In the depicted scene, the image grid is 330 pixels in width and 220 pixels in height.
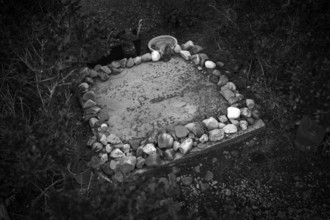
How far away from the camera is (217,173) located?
3.01 metres

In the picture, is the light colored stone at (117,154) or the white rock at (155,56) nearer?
the light colored stone at (117,154)

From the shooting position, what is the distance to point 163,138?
312 cm

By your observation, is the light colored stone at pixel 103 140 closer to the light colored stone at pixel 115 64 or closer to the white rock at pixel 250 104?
the light colored stone at pixel 115 64

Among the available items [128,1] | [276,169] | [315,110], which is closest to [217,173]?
[276,169]

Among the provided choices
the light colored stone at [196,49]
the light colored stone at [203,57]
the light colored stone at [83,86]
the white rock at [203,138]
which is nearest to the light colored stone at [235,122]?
the white rock at [203,138]

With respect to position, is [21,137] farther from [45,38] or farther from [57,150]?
[45,38]

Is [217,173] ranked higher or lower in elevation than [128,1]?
lower

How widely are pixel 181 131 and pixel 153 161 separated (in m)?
0.44

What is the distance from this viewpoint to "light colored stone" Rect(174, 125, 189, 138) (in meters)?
3.18

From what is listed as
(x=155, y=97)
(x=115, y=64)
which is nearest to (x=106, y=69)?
(x=115, y=64)

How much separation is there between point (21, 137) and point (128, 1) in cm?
359

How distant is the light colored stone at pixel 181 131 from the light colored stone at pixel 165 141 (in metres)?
0.10

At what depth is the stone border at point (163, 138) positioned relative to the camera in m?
3.02

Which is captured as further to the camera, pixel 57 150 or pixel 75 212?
pixel 57 150
